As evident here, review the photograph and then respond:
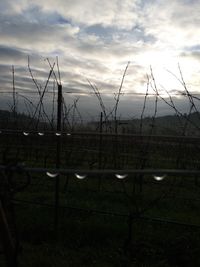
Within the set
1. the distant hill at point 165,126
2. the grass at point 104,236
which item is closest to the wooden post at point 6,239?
the grass at point 104,236

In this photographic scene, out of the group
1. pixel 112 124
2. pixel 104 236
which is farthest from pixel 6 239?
pixel 112 124

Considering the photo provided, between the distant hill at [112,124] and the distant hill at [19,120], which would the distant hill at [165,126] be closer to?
the distant hill at [112,124]

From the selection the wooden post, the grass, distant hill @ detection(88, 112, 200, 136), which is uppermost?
distant hill @ detection(88, 112, 200, 136)

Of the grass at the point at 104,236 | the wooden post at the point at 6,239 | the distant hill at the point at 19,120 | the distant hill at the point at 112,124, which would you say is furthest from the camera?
the distant hill at the point at 19,120

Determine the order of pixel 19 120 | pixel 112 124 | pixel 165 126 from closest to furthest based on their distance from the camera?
1. pixel 112 124
2. pixel 19 120
3. pixel 165 126

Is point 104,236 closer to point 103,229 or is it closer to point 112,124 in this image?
point 103,229

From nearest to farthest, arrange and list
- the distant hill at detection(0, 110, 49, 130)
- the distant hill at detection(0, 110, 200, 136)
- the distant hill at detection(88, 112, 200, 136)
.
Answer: the distant hill at detection(88, 112, 200, 136), the distant hill at detection(0, 110, 200, 136), the distant hill at detection(0, 110, 49, 130)

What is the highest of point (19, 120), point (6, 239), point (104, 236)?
point (19, 120)

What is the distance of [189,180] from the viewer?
23.7 ft

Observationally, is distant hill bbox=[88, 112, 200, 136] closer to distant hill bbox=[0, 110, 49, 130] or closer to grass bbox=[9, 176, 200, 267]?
grass bbox=[9, 176, 200, 267]

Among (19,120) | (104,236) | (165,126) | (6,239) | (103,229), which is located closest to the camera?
(6,239)

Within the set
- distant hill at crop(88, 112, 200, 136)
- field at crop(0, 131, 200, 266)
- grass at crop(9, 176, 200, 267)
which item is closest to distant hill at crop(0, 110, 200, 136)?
distant hill at crop(88, 112, 200, 136)

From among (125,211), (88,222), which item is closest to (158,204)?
(125,211)

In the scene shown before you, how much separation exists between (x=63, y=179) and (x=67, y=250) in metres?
3.56
